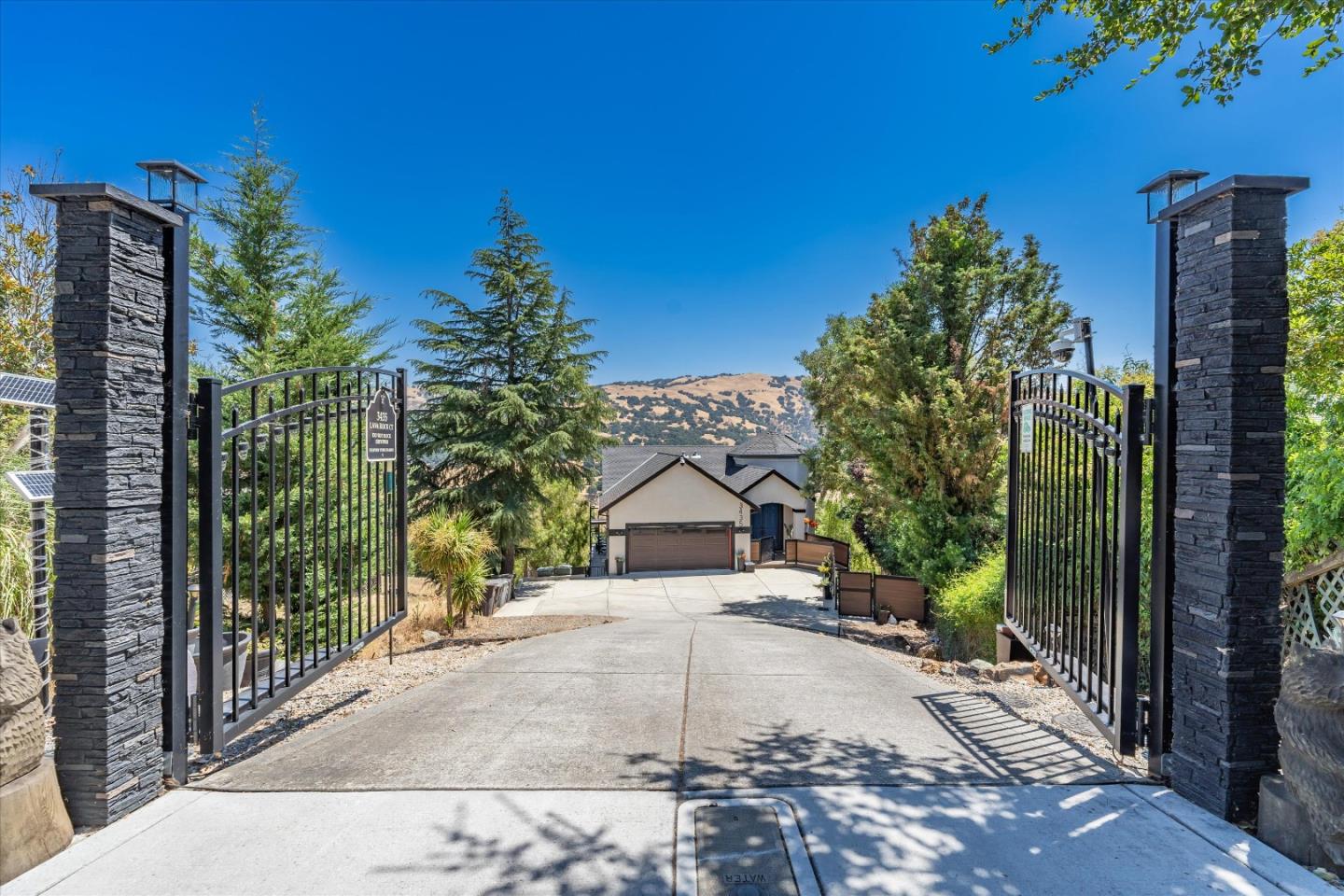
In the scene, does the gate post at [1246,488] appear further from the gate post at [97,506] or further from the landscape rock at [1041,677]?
the gate post at [97,506]

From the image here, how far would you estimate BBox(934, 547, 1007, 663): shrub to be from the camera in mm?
8734

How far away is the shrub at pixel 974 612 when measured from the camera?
28.7 ft

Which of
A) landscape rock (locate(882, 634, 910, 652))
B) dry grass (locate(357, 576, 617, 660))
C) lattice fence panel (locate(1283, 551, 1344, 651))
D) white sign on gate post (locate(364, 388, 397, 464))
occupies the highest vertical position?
white sign on gate post (locate(364, 388, 397, 464))

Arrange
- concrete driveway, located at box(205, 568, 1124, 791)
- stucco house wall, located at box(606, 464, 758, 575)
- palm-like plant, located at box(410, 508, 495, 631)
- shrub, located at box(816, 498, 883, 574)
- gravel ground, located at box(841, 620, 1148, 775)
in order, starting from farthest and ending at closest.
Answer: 1. stucco house wall, located at box(606, 464, 758, 575)
2. shrub, located at box(816, 498, 883, 574)
3. palm-like plant, located at box(410, 508, 495, 631)
4. gravel ground, located at box(841, 620, 1148, 775)
5. concrete driveway, located at box(205, 568, 1124, 791)

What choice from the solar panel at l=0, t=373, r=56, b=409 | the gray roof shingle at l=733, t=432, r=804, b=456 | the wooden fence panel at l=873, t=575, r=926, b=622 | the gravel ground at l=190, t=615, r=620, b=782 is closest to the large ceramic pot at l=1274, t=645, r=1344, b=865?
the gravel ground at l=190, t=615, r=620, b=782

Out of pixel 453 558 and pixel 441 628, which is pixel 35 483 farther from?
pixel 441 628

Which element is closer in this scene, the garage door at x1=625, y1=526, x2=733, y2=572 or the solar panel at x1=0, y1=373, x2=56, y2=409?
the solar panel at x1=0, y1=373, x2=56, y2=409

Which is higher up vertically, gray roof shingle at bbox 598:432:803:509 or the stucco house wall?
gray roof shingle at bbox 598:432:803:509

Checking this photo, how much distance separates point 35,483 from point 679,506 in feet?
73.8

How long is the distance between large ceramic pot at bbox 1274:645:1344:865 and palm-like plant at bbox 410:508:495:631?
9.32m

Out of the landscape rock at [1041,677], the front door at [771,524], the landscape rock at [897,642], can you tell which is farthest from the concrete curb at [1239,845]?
the front door at [771,524]

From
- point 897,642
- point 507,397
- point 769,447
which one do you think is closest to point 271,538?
point 897,642

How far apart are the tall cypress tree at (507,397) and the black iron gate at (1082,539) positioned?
14.9 meters

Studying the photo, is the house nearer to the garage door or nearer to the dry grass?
the garage door
